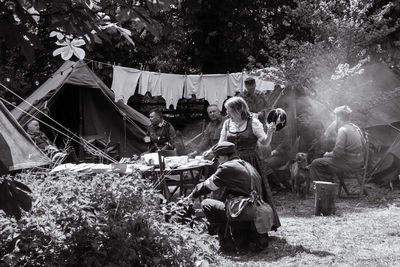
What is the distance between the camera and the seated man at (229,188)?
577 cm

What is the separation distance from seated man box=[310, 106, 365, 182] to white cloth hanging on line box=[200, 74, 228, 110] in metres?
3.77

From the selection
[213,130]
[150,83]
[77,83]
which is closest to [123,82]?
[150,83]

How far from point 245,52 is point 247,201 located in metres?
10.1

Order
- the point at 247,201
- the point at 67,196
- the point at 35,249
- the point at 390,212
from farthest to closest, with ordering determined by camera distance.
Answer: the point at 390,212 → the point at 247,201 → the point at 67,196 → the point at 35,249

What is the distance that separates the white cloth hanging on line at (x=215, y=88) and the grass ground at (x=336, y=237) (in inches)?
160

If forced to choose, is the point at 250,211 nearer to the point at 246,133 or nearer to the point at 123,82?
the point at 246,133

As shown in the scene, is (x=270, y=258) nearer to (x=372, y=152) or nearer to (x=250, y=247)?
(x=250, y=247)

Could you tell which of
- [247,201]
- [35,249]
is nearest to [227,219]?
[247,201]

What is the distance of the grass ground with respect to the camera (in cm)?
568

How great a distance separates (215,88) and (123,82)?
6.32 ft

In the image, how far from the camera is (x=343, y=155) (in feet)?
30.2

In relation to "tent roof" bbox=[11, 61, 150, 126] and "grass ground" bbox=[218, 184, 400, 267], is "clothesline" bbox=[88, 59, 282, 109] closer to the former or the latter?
"tent roof" bbox=[11, 61, 150, 126]

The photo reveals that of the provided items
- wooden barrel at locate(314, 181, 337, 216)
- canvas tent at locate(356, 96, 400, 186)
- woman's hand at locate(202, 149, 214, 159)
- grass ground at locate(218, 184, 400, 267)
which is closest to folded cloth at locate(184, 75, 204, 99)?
canvas tent at locate(356, 96, 400, 186)

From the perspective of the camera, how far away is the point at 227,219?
591cm
